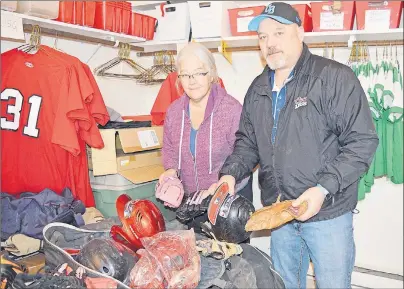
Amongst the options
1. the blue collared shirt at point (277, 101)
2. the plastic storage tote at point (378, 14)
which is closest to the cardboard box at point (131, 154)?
the blue collared shirt at point (277, 101)

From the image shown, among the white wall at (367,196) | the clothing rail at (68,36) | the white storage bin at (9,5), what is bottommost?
the white wall at (367,196)

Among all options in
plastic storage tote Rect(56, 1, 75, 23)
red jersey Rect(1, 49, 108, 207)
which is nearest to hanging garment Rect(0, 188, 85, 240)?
red jersey Rect(1, 49, 108, 207)

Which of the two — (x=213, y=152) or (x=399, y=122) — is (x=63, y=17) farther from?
(x=399, y=122)

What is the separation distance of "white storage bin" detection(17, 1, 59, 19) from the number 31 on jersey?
0.44m

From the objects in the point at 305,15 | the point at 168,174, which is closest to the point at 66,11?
the point at 168,174

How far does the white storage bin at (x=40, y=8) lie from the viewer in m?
2.28

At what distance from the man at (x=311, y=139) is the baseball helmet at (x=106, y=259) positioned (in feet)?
1.94

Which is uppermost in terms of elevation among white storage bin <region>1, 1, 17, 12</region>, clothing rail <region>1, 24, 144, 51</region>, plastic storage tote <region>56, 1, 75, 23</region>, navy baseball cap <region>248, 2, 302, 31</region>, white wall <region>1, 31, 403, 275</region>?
plastic storage tote <region>56, 1, 75, 23</region>

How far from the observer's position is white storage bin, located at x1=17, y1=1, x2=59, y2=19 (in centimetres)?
228

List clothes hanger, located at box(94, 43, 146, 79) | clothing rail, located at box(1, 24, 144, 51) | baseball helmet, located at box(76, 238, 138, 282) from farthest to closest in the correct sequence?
clothes hanger, located at box(94, 43, 146, 79) < clothing rail, located at box(1, 24, 144, 51) < baseball helmet, located at box(76, 238, 138, 282)

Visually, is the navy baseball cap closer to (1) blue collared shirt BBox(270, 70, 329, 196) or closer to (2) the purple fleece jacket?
(1) blue collared shirt BBox(270, 70, 329, 196)

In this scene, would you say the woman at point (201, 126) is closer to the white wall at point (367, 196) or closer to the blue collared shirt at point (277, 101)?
the blue collared shirt at point (277, 101)

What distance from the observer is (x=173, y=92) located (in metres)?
3.15

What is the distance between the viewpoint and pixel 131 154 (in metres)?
2.79
